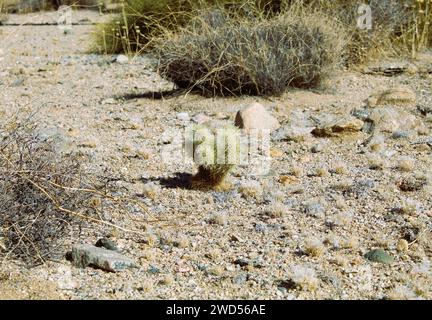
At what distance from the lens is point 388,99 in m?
Answer: 7.10

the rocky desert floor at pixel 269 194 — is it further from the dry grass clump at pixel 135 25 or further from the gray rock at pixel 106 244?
the dry grass clump at pixel 135 25

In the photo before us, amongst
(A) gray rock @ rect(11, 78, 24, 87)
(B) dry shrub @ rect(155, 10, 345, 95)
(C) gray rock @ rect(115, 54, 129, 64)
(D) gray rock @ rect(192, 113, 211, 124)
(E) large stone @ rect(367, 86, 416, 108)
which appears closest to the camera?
(D) gray rock @ rect(192, 113, 211, 124)

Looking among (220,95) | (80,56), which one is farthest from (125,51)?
(220,95)

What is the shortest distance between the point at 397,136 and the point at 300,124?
823mm

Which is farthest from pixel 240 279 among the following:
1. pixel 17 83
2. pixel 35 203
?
pixel 17 83

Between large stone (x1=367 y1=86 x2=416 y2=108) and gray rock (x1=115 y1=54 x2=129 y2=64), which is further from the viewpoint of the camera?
gray rock (x1=115 y1=54 x2=129 y2=64)

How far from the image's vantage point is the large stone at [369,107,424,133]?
6.48 metres

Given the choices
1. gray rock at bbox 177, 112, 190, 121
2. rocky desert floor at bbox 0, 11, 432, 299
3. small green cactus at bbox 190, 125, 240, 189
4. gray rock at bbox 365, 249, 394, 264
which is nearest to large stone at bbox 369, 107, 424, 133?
rocky desert floor at bbox 0, 11, 432, 299

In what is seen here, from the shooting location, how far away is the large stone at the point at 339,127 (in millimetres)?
6320

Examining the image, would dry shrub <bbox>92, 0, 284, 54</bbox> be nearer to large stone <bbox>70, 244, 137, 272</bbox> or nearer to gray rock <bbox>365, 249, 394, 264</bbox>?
gray rock <bbox>365, 249, 394, 264</bbox>

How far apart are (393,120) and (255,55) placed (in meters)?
1.43

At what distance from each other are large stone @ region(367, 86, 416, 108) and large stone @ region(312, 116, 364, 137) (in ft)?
2.42

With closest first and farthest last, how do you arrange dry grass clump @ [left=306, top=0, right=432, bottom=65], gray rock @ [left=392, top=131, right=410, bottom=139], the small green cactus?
the small green cactus, gray rock @ [left=392, top=131, right=410, bottom=139], dry grass clump @ [left=306, top=0, right=432, bottom=65]
